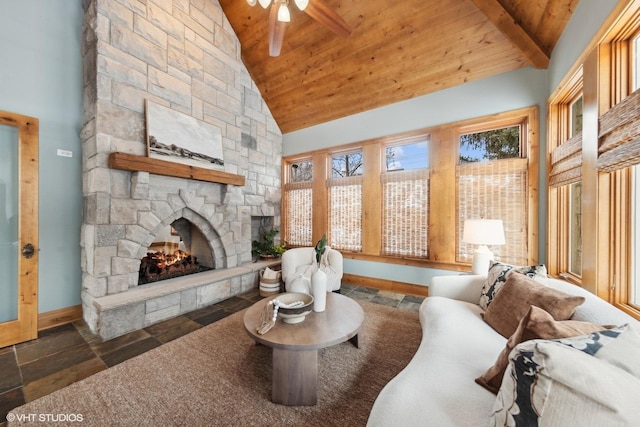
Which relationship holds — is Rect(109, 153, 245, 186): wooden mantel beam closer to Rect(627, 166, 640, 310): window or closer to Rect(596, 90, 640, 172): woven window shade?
Rect(596, 90, 640, 172): woven window shade

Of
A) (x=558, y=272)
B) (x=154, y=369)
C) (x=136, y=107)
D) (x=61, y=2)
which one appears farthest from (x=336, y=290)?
(x=61, y=2)

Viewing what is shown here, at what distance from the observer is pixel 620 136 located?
58.0 inches

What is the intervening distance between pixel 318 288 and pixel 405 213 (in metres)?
2.21

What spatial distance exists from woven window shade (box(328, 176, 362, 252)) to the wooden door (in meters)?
3.62

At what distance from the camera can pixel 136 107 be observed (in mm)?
2666

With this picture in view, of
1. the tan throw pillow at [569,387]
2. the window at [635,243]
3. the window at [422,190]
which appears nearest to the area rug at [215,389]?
the tan throw pillow at [569,387]

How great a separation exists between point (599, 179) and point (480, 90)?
6.10 ft

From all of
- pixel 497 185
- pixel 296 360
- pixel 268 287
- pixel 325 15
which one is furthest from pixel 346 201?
pixel 296 360

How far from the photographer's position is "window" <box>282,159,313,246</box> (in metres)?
4.62

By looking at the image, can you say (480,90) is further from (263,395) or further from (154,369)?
(154,369)

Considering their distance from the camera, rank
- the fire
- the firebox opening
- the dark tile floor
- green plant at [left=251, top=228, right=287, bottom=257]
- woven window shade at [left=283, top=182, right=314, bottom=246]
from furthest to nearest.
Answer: woven window shade at [left=283, top=182, right=314, bottom=246] → green plant at [left=251, top=228, right=287, bottom=257] → the fire → the firebox opening → the dark tile floor

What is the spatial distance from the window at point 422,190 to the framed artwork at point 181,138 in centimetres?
175

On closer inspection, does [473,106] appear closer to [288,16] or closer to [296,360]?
[288,16]

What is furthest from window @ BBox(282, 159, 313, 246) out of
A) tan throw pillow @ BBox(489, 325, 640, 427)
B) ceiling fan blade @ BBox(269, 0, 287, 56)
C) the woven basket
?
tan throw pillow @ BBox(489, 325, 640, 427)
